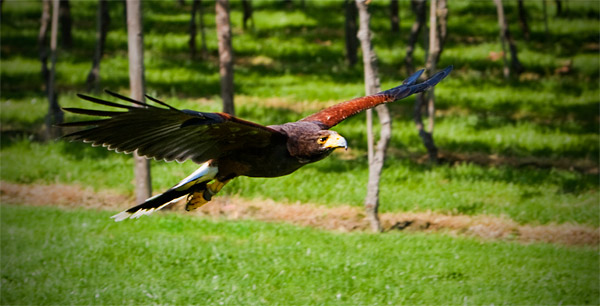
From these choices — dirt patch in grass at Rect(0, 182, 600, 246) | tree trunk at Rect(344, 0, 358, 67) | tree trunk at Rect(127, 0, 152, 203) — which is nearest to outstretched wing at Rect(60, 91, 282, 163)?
tree trunk at Rect(127, 0, 152, 203)

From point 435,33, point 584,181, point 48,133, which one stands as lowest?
point 584,181

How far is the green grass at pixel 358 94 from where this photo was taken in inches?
432

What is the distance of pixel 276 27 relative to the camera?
2441 centimetres

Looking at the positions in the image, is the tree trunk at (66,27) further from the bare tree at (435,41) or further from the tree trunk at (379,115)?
the tree trunk at (379,115)

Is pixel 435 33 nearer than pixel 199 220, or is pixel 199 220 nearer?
pixel 199 220

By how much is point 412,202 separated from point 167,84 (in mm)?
8892

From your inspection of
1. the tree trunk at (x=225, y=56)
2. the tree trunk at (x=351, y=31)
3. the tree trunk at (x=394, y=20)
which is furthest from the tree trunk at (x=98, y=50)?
the tree trunk at (x=394, y=20)

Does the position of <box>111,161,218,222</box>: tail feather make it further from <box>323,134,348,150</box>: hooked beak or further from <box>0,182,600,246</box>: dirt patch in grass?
<box>0,182,600,246</box>: dirt patch in grass

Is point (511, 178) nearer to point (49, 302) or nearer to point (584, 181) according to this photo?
point (584, 181)

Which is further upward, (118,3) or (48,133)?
(118,3)

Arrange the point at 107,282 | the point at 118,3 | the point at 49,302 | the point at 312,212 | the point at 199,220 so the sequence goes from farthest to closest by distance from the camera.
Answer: the point at 118,3
the point at 312,212
the point at 199,220
the point at 107,282
the point at 49,302

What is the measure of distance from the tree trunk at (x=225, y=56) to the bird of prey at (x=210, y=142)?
24.7 ft

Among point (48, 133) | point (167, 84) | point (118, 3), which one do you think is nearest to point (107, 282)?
point (48, 133)

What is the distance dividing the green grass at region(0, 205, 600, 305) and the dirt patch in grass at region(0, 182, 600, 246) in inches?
24.1
